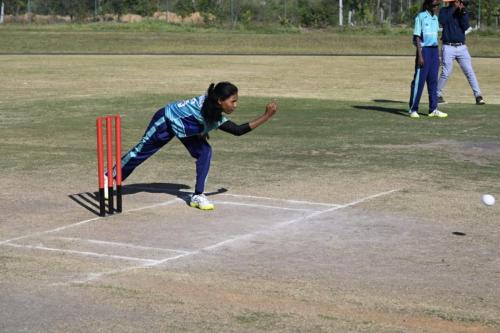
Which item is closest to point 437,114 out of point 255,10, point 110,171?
point 110,171

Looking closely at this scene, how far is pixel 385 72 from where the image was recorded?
35156 millimetres

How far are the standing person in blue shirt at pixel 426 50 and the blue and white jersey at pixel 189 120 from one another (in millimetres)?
9398

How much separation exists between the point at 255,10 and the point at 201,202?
5916 centimetres

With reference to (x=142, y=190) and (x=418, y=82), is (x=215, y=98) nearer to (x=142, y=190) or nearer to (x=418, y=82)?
(x=142, y=190)

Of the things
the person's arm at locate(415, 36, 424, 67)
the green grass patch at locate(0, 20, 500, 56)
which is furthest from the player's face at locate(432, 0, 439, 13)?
the green grass patch at locate(0, 20, 500, 56)

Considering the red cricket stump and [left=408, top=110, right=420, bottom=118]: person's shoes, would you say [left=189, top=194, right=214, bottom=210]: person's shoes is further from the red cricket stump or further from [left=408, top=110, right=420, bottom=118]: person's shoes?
[left=408, top=110, right=420, bottom=118]: person's shoes

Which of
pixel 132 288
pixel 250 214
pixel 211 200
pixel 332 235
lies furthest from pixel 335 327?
pixel 211 200

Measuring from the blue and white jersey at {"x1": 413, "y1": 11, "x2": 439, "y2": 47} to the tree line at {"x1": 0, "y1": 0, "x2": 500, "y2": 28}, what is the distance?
4195 centimetres

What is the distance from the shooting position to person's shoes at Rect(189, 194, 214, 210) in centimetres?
1162

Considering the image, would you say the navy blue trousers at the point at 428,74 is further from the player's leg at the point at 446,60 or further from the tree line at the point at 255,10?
the tree line at the point at 255,10

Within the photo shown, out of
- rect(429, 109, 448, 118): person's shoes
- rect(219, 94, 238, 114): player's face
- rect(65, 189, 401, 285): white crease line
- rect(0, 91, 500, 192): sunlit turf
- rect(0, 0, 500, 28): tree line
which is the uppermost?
rect(0, 0, 500, 28): tree line

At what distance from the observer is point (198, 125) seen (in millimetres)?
11484

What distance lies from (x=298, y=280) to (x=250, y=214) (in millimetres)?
2799

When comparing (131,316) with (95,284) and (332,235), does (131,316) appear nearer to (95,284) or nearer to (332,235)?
(95,284)
